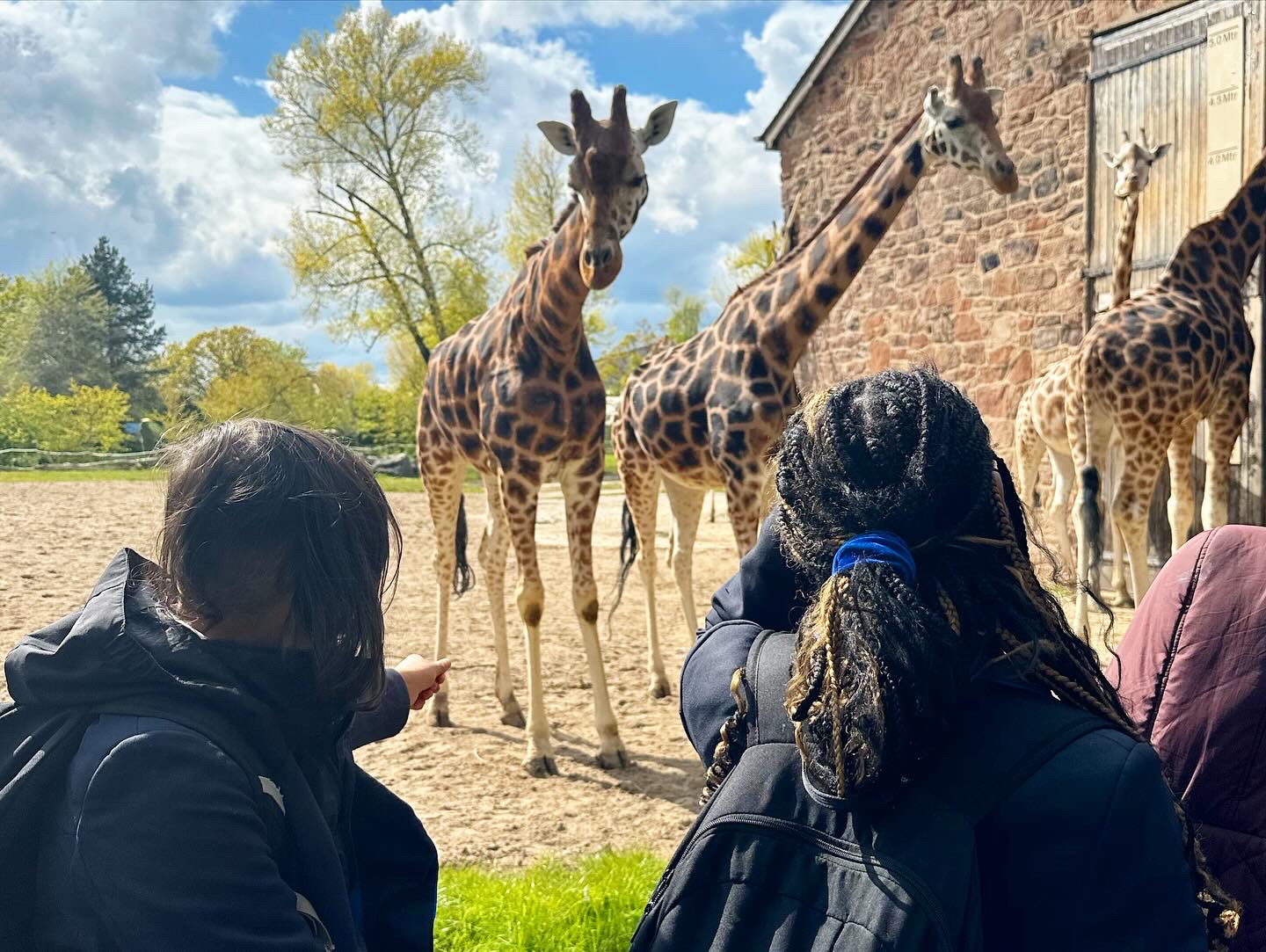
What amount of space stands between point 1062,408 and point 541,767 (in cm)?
502

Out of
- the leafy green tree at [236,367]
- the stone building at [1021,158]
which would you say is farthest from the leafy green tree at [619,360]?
the stone building at [1021,158]

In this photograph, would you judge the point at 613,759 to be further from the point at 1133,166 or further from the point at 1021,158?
the point at 1021,158

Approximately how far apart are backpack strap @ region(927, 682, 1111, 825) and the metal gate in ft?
25.9

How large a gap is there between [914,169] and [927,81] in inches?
237

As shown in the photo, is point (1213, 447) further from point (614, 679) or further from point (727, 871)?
Answer: point (727, 871)

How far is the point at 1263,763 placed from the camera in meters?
1.59

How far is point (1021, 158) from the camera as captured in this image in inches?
377

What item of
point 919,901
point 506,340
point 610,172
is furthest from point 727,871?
point 506,340

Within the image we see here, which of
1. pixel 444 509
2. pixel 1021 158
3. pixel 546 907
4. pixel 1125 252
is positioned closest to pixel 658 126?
pixel 444 509

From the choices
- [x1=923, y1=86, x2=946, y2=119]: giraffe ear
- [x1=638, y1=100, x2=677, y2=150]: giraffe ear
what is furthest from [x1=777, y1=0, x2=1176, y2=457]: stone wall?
[x1=638, y1=100, x2=677, y2=150]: giraffe ear

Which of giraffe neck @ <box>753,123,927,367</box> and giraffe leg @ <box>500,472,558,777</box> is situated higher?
giraffe neck @ <box>753,123,927,367</box>

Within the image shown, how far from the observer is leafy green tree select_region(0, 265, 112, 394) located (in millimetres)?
34719

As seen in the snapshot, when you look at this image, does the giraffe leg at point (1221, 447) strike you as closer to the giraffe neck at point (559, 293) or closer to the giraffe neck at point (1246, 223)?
the giraffe neck at point (1246, 223)

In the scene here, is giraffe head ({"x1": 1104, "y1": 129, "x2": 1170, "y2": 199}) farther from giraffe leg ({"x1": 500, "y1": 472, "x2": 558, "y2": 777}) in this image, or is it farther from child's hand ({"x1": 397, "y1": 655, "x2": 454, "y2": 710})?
child's hand ({"x1": 397, "y1": 655, "x2": 454, "y2": 710})
